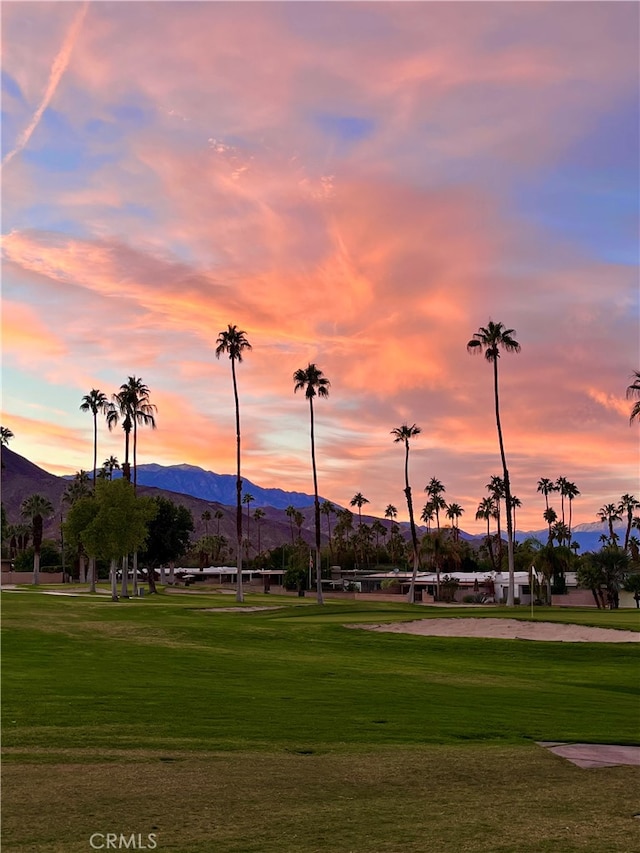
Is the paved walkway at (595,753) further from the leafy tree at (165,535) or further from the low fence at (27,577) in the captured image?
the low fence at (27,577)

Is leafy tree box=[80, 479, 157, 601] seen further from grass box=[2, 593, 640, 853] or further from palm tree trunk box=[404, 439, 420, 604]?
grass box=[2, 593, 640, 853]

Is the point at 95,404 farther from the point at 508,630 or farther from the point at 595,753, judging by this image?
the point at 595,753

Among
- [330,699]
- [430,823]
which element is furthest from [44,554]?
[430,823]

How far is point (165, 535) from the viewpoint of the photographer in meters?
121

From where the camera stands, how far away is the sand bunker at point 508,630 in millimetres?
45344

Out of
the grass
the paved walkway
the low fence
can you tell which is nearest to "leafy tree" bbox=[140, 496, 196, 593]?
the low fence

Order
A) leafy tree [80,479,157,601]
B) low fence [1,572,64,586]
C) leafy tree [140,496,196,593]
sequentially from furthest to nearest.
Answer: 1. low fence [1,572,64,586]
2. leafy tree [140,496,196,593]
3. leafy tree [80,479,157,601]

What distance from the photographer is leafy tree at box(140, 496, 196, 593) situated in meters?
121

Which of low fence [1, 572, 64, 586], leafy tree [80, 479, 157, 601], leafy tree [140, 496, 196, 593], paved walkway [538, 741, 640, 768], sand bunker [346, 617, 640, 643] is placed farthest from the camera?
low fence [1, 572, 64, 586]

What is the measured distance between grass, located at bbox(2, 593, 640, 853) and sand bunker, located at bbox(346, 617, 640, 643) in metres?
10.1

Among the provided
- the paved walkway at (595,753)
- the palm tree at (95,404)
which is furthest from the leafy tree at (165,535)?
the paved walkway at (595,753)

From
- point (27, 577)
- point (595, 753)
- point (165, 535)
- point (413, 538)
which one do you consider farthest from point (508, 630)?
point (27, 577)

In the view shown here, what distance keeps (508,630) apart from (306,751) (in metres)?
36.9

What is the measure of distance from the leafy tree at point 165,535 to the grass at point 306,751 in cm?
8551
